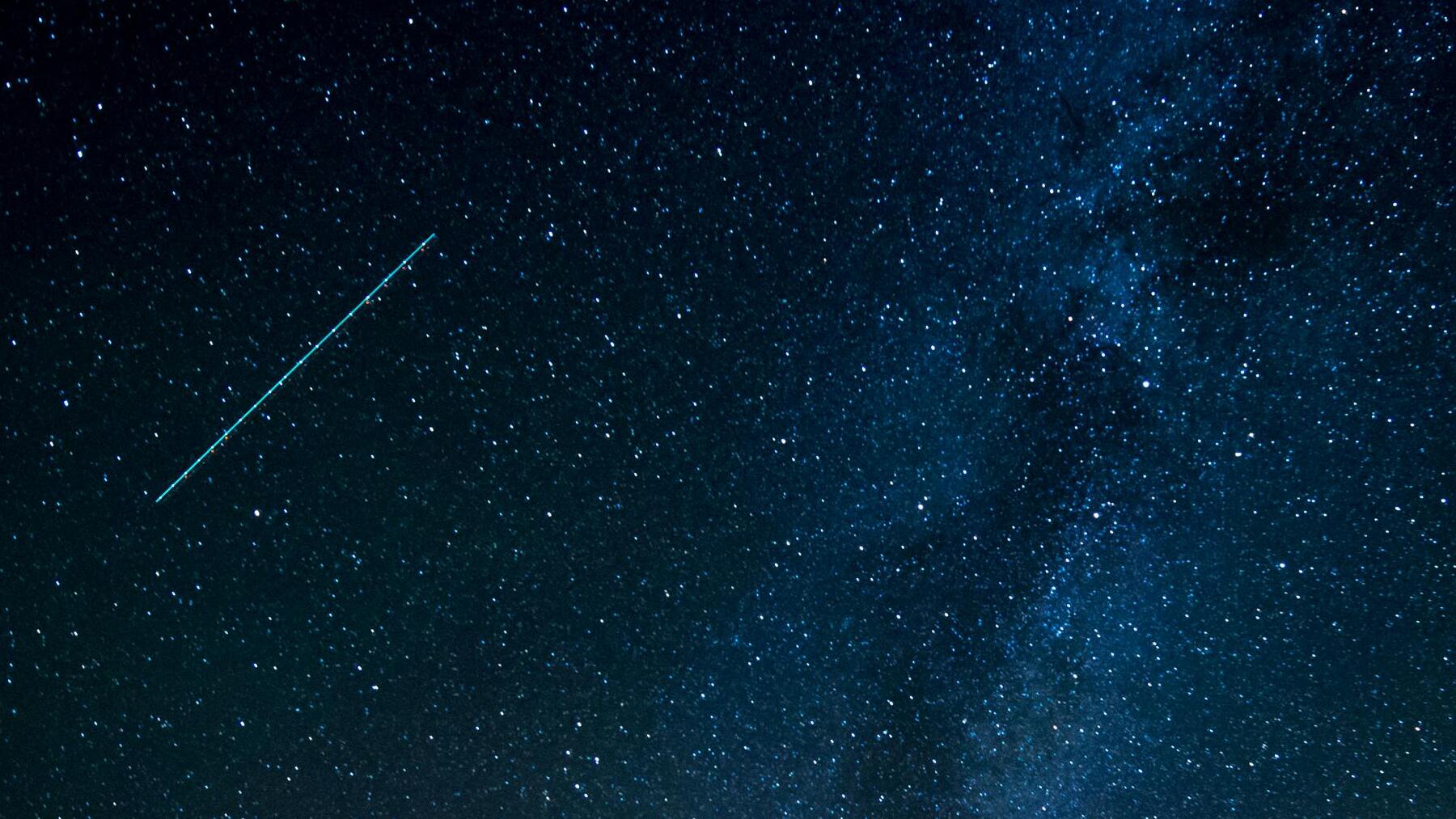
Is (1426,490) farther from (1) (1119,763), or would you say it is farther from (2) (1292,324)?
(1) (1119,763)

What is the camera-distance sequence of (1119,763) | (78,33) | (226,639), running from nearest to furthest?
(78,33) → (226,639) → (1119,763)

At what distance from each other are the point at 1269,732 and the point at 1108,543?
0.81 ft

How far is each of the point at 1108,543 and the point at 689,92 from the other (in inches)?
19.6

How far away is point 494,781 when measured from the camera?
2.06 feet

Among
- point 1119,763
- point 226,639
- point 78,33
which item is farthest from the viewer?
point 1119,763

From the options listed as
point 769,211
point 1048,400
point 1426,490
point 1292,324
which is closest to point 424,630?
point 769,211

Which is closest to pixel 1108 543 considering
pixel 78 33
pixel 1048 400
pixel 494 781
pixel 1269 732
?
pixel 1048 400

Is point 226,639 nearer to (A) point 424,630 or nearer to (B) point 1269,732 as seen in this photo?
(A) point 424,630

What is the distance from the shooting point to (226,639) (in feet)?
1.89

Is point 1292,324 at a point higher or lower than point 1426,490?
higher

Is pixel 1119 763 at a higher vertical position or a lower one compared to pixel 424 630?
lower

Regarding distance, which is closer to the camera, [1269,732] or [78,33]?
[78,33]

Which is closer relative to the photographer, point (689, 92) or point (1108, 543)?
point (689, 92)

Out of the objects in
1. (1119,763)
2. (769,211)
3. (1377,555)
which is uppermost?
(769,211)
